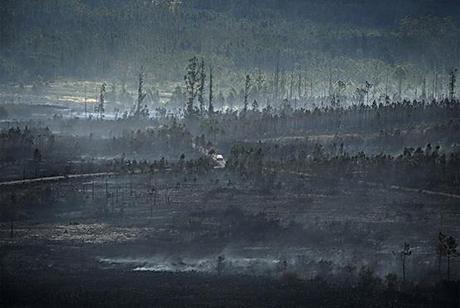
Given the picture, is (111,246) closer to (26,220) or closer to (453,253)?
(26,220)

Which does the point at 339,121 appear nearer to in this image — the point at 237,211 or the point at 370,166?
the point at 370,166

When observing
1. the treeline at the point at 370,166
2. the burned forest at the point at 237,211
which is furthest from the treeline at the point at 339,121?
the treeline at the point at 370,166

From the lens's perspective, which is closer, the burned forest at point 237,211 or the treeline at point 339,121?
the burned forest at point 237,211

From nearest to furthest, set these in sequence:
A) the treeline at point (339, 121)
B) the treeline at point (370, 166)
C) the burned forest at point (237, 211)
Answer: the burned forest at point (237, 211), the treeline at point (370, 166), the treeline at point (339, 121)

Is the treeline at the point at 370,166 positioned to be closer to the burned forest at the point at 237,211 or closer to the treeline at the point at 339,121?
the burned forest at the point at 237,211

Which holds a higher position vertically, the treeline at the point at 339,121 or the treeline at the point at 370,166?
the treeline at the point at 339,121

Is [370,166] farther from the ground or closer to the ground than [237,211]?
farther from the ground

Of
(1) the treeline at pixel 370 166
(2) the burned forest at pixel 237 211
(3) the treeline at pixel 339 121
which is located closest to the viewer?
(2) the burned forest at pixel 237 211

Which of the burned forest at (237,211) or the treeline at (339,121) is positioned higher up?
the treeline at (339,121)

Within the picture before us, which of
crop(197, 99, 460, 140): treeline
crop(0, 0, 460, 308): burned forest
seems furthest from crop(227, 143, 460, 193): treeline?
crop(197, 99, 460, 140): treeline

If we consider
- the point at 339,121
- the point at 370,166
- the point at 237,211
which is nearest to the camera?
the point at 237,211

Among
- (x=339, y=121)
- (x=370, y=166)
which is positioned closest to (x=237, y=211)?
(x=370, y=166)

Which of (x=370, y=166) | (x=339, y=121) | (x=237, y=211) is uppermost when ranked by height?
(x=339, y=121)
